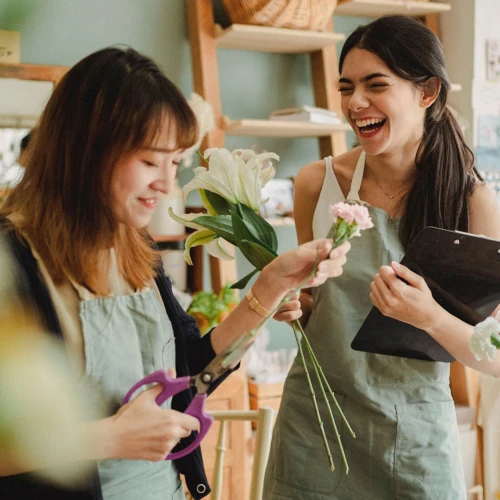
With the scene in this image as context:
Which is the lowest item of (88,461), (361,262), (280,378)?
(280,378)

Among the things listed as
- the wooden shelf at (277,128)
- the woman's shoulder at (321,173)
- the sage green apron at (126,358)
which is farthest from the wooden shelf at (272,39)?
the sage green apron at (126,358)

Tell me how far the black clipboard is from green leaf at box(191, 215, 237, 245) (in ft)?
1.04

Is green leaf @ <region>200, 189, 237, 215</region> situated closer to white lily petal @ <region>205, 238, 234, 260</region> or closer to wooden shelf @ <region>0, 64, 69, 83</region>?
white lily petal @ <region>205, 238, 234, 260</region>

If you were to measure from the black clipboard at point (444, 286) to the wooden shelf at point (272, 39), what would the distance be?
1805 mm

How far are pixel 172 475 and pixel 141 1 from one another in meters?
2.37

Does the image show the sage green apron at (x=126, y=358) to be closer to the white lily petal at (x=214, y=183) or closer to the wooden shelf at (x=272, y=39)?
the white lily petal at (x=214, y=183)

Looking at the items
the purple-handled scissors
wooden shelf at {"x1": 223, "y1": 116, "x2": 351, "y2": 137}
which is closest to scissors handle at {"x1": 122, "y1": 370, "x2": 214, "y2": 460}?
the purple-handled scissors

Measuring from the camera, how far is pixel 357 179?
155 centimetres

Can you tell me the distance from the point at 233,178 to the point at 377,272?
0.46 m

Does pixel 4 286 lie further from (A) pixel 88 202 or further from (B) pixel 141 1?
(B) pixel 141 1

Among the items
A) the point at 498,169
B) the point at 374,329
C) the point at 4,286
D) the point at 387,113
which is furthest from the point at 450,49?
the point at 4,286

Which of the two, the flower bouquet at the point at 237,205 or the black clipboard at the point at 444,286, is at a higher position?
the flower bouquet at the point at 237,205

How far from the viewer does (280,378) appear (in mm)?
2871

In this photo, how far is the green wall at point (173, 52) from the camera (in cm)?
283
